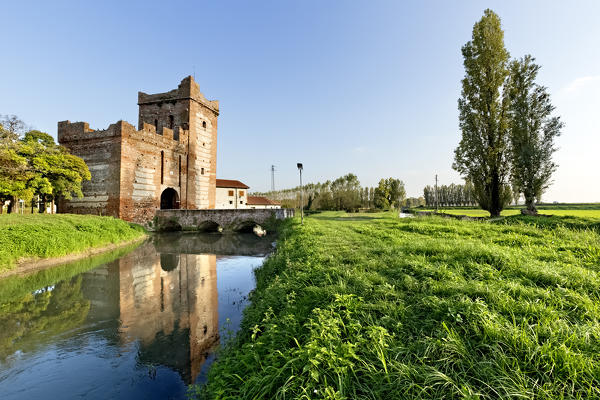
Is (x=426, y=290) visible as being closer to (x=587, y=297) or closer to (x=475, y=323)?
(x=475, y=323)

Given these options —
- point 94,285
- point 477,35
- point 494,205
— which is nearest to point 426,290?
point 94,285

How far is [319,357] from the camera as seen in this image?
2389 mm

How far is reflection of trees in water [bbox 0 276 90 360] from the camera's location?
18.5 ft

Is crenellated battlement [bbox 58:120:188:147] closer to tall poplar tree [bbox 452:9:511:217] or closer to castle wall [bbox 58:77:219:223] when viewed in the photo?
castle wall [bbox 58:77:219:223]

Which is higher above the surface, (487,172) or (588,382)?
(487,172)

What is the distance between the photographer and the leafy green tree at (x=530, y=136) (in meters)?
18.5

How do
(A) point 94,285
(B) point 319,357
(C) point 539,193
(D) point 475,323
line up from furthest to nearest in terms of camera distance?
(C) point 539,193 < (A) point 94,285 < (D) point 475,323 < (B) point 319,357

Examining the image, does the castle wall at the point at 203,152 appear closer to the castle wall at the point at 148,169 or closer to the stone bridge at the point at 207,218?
the castle wall at the point at 148,169

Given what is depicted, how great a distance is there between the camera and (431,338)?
255 cm

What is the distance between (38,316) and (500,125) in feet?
92.4

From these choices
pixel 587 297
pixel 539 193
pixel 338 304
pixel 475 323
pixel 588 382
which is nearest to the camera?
pixel 588 382

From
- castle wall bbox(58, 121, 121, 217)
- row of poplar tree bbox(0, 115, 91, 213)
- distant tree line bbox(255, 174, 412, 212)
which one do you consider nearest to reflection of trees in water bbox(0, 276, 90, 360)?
row of poplar tree bbox(0, 115, 91, 213)

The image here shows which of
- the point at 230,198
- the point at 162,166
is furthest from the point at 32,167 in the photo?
the point at 230,198

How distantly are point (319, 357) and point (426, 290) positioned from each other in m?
2.23
